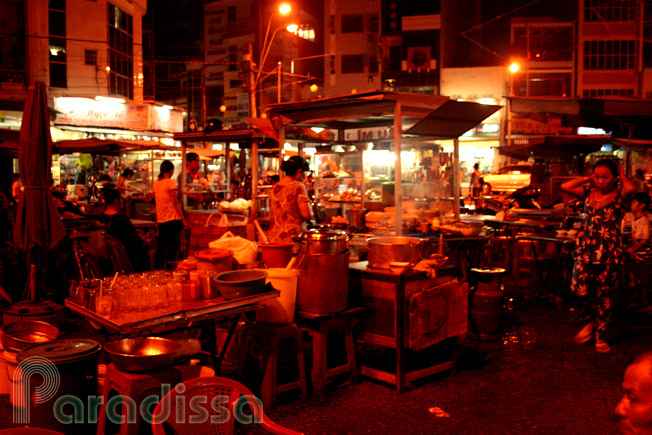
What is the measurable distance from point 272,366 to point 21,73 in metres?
21.9

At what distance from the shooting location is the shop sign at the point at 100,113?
23.1m

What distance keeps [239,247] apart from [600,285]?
13.0ft

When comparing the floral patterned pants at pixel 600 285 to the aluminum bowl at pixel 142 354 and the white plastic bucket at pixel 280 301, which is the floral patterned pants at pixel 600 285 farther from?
the aluminum bowl at pixel 142 354

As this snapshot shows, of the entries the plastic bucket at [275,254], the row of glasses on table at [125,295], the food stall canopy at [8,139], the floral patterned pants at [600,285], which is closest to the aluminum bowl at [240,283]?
the row of glasses on table at [125,295]

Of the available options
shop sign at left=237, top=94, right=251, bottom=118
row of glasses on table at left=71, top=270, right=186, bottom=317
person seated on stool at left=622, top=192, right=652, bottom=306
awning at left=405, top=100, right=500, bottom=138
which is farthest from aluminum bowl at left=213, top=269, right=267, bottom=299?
shop sign at left=237, top=94, right=251, bottom=118

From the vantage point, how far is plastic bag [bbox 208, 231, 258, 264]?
5145 millimetres

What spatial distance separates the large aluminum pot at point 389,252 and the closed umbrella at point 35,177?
426 cm

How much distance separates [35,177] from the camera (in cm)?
675

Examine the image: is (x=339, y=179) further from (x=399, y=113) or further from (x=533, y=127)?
(x=533, y=127)

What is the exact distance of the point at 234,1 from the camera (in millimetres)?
43781

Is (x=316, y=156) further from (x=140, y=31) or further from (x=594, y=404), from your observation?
(x=140, y=31)

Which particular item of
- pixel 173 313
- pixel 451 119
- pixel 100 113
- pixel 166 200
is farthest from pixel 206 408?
pixel 100 113

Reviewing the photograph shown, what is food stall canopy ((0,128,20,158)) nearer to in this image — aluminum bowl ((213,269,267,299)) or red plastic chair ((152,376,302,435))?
aluminum bowl ((213,269,267,299))

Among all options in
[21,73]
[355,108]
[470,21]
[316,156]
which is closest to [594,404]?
[355,108]
